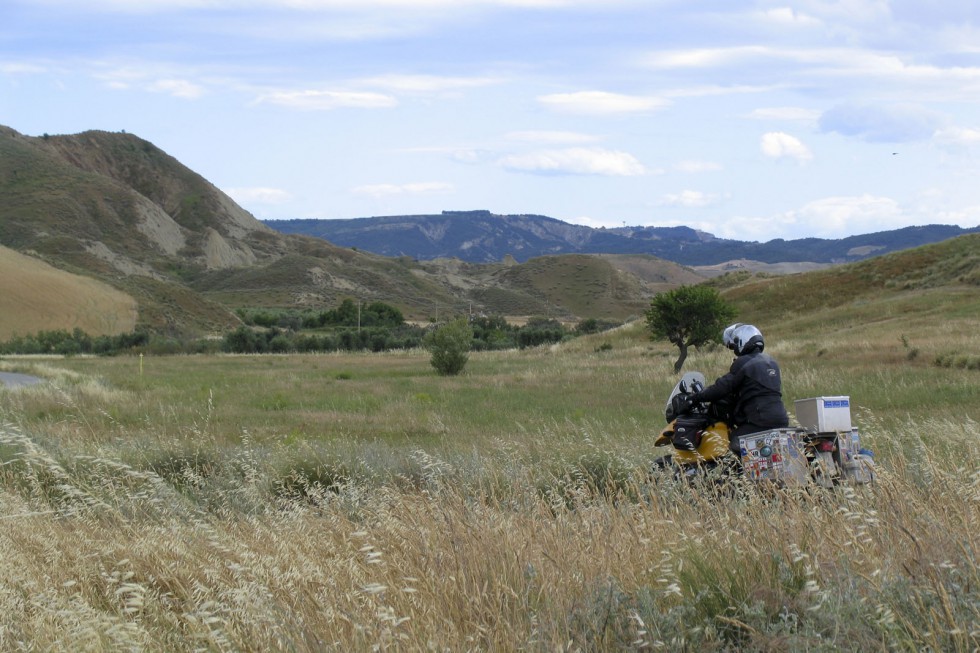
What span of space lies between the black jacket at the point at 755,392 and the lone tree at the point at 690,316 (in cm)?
2859

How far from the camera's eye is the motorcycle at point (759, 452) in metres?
6.23

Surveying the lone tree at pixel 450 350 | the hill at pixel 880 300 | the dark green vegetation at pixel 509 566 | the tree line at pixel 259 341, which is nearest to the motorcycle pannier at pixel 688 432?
the dark green vegetation at pixel 509 566

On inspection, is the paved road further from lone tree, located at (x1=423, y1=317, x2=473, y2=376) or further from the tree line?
the tree line

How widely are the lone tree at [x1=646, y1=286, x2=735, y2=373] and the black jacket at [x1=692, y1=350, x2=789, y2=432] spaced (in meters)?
28.6

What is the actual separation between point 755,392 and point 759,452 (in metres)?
0.70

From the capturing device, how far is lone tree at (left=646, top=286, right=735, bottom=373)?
35969 mm

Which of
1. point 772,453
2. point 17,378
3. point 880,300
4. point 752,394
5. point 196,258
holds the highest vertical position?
point 196,258

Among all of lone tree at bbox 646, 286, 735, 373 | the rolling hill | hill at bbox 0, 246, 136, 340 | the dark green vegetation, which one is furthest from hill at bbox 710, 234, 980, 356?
hill at bbox 0, 246, 136, 340

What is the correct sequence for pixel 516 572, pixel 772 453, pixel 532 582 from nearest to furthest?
pixel 532 582 < pixel 516 572 < pixel 772 453

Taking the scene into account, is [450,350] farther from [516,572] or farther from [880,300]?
[516,572]

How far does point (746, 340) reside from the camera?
7809mm

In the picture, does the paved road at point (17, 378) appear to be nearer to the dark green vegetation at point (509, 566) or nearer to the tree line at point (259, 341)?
the dark green vegetation at point (509, 566)

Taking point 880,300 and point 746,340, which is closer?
point 746,340

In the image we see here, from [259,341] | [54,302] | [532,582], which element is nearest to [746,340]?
[532,582]
